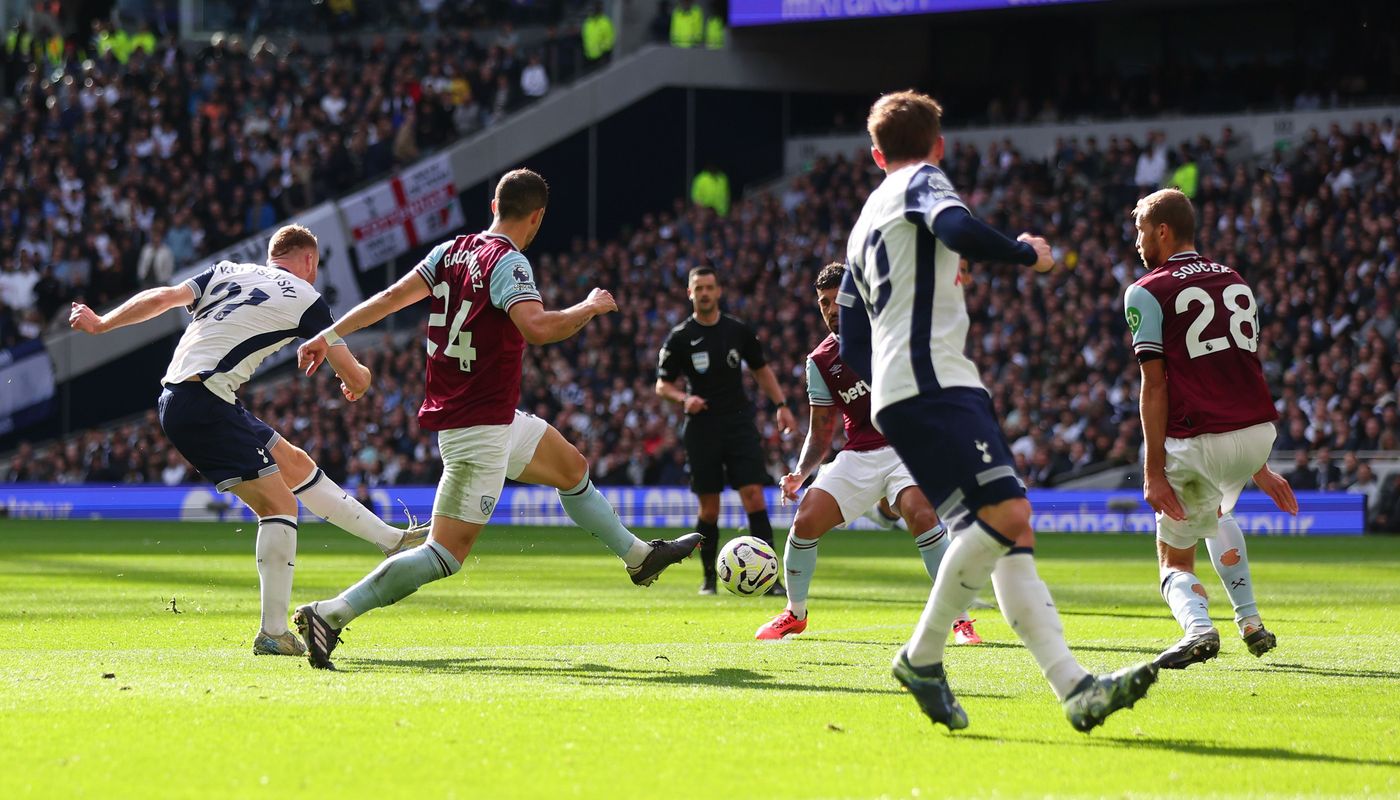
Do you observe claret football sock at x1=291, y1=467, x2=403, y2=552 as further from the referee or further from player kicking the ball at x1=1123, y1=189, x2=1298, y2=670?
player kicking the ball at x1=1123, y1=189, x2=1298, y2=670

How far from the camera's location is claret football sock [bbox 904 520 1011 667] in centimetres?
641

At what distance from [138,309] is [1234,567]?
18.6 ft

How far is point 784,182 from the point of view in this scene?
3769 centimetres

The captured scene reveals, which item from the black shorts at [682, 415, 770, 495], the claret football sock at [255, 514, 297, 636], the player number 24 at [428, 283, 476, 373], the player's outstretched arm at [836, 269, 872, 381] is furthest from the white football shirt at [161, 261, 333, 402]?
the black shorts at [682, 415, 770, 495]

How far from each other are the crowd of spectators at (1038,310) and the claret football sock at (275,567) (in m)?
17.6

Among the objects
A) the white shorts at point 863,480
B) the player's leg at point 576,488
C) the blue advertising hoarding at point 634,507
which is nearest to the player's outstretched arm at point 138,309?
the player's leg at point 576,488

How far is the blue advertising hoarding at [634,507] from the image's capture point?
24.3 m

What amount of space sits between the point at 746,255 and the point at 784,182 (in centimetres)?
535

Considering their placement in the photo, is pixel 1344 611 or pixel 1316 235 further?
pixel 1316 235

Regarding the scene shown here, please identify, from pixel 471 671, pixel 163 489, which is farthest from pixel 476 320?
pixel 163 489

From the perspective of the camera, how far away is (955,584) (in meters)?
6.52

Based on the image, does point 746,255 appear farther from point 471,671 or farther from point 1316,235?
point 471,671

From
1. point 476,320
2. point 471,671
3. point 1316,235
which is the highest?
point 476,320

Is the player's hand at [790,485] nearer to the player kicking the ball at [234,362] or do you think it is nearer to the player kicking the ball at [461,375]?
the player kicking the ball at [461,375]
